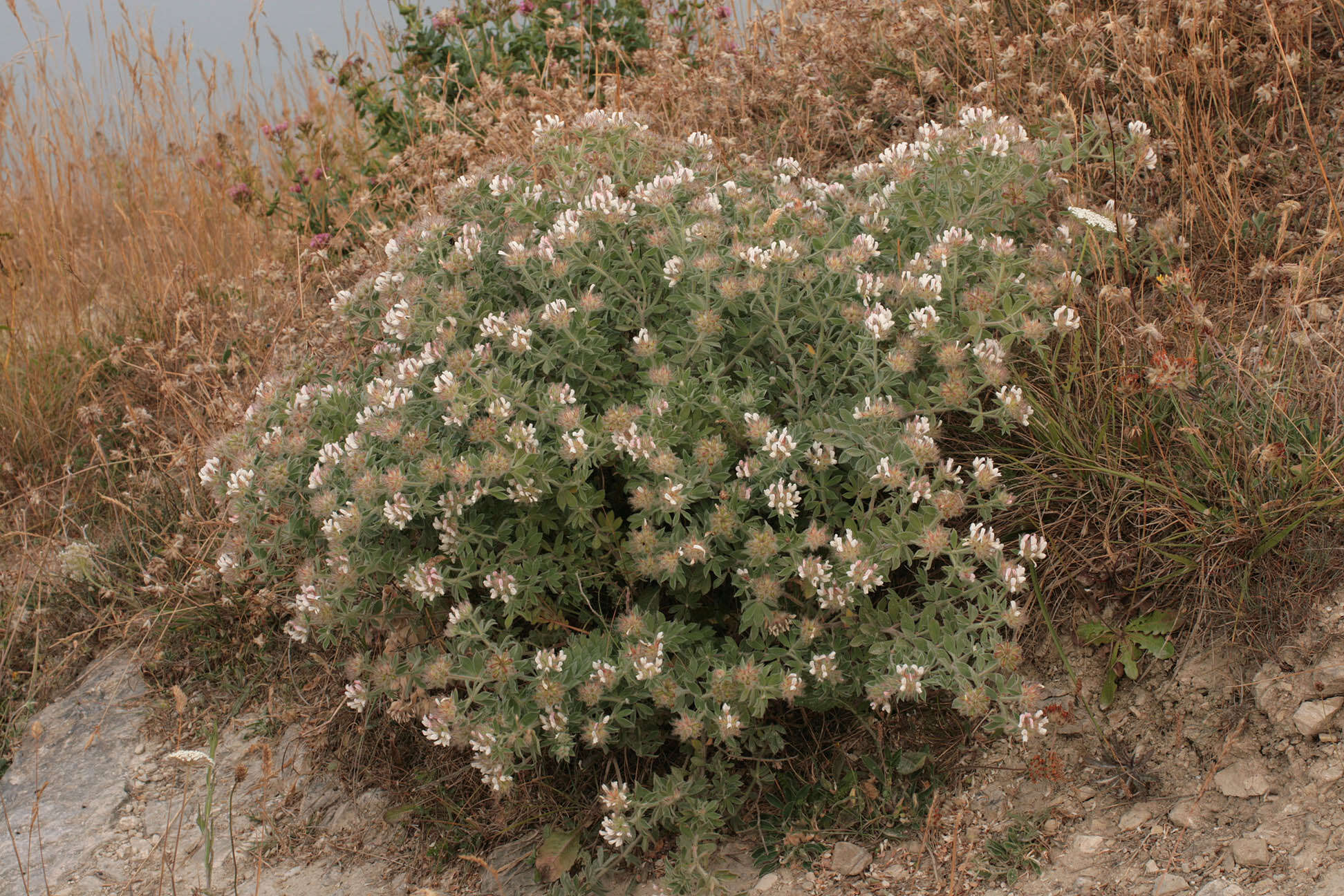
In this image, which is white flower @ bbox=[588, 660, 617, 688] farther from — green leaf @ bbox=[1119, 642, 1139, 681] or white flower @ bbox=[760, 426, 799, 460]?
green leaf @ bbox=[1119, 642, 1139, 681]

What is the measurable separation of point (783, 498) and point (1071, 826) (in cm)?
111

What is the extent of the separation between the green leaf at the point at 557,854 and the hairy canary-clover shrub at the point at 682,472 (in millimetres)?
208

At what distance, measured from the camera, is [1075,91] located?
4.27 m

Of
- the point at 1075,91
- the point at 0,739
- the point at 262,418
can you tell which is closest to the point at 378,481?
the point at 262,418

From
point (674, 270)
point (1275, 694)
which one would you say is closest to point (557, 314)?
point (674, 270)

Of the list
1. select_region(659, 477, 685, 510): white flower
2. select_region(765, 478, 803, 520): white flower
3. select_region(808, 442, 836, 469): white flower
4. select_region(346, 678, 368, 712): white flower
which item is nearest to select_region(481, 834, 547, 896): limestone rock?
select_region(346, 678, 368, 712): white flower

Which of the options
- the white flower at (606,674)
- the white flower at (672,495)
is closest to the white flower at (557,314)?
the white flower at (672,495)

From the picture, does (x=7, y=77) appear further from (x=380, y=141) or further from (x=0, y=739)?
(x=0, y=739)

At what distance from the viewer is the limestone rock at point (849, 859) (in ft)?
8.59

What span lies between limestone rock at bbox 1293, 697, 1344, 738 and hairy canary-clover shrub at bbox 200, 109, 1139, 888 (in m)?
0.66

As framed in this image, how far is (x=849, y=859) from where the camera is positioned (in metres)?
2.64

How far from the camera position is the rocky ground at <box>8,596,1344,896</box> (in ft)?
7.75

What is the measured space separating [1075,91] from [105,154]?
5.97 m

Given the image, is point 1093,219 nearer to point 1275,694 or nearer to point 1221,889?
point 1275,694
